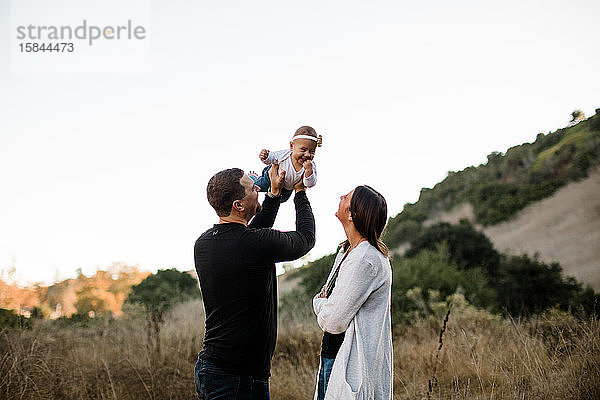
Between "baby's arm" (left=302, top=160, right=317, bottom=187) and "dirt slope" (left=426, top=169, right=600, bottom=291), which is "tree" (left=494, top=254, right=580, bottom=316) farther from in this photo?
"baby's arm" (left=302, top=160, right=317, bottom=187)

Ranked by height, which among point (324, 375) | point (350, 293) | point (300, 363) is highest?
point (350, 293)

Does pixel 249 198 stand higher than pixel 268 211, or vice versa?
pixel 249 198

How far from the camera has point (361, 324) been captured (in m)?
2.60

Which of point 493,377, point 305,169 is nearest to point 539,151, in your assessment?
point 493,377

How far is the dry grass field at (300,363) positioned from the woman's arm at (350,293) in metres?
2.40

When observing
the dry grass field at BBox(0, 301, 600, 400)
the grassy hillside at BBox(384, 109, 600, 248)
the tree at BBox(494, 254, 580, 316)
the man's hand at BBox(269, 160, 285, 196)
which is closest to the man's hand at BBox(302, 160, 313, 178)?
the man's hand at BBox(269, 160, 285, 196)

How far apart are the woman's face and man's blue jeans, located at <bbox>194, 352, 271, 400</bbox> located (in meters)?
0.96

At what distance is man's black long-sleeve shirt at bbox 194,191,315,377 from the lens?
8.71 feet

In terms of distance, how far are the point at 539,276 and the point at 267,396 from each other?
11.7m

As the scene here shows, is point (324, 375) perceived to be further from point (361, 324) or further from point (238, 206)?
point (238, 206)

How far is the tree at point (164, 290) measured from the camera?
1019cm

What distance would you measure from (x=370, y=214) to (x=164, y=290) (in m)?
9.76

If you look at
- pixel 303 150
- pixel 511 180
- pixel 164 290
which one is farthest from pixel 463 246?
pixel 303 150

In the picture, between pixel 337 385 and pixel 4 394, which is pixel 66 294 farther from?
pixel 337 385
